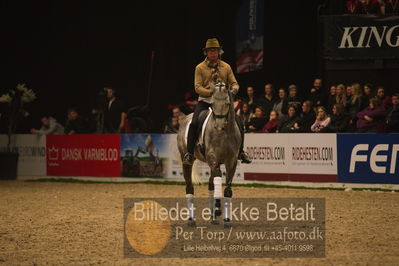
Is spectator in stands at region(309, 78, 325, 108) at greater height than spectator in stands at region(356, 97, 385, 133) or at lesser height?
greater

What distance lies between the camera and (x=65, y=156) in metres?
22.0

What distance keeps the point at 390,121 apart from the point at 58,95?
13.9 m

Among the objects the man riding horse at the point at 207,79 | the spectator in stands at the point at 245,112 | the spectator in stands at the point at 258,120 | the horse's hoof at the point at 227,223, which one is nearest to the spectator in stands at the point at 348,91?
the spectator in stands at the point at 258,120

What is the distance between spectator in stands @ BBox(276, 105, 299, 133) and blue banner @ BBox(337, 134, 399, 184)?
1423 mm

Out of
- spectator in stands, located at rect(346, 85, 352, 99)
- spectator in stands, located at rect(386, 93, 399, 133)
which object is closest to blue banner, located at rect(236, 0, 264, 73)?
spectator in stands, located at rect(346, 85, 352, 99)

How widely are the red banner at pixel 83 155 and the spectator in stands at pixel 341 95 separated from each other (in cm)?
697

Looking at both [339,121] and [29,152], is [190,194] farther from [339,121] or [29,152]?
[29,152]

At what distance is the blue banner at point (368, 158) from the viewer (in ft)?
53.6

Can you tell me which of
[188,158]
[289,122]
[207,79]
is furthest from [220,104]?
[289,122]

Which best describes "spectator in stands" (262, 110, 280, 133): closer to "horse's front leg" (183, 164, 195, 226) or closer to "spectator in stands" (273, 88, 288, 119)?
"spectator in stands" (273, 88, 288, 119)

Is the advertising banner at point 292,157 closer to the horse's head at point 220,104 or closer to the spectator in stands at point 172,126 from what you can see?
the spectator in stands at point 172,126

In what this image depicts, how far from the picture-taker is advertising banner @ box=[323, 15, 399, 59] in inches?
724

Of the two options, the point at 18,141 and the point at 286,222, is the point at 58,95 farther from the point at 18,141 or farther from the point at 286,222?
the point at 286,222

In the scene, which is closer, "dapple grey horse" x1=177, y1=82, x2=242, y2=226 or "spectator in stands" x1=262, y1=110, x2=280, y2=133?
"dapple grey horse" x1=177, y1=82, x2=242, y2=226
